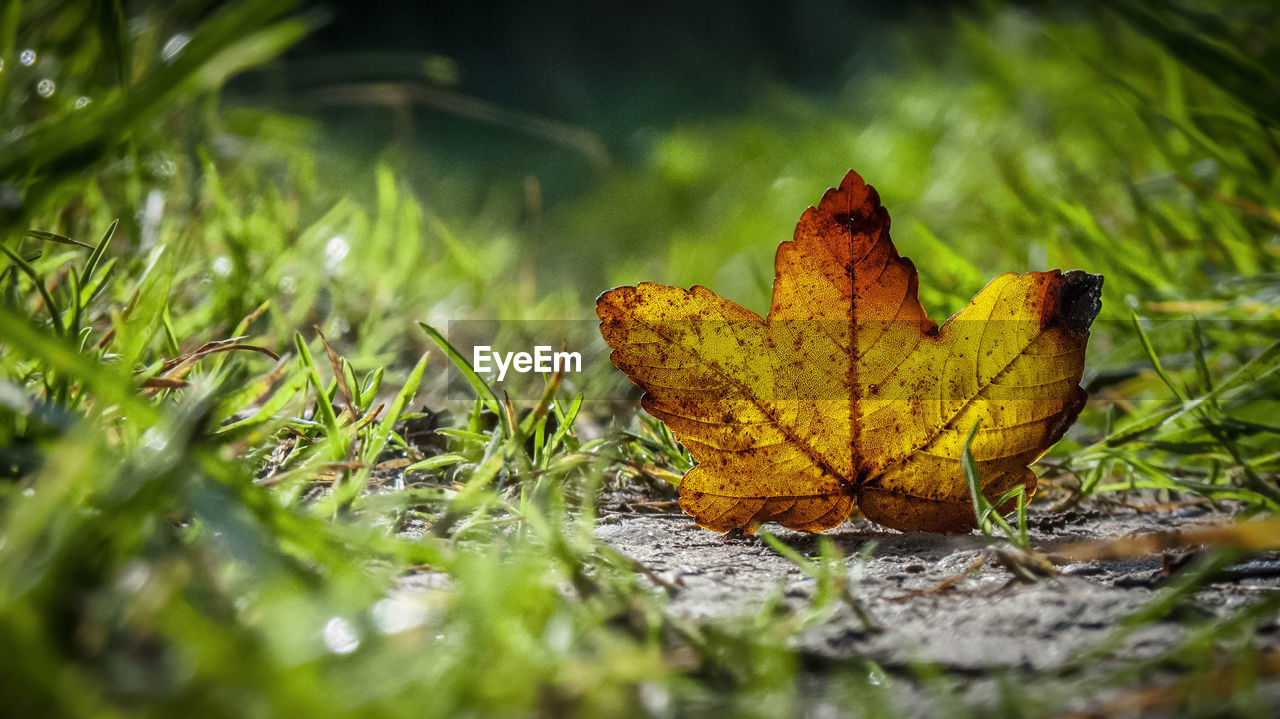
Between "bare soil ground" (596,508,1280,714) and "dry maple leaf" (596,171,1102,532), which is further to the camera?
"dry maple leaf" (596,171,1102,532)

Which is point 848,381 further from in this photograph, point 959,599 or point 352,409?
point 352,409

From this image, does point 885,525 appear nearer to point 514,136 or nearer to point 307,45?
point 307,45

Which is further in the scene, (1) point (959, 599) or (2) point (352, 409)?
(2) point (352, 409)

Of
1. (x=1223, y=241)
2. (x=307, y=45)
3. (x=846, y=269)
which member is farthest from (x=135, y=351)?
(x=307, y=45)

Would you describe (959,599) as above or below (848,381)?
below

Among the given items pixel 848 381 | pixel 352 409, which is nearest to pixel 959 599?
pixel 848 381
